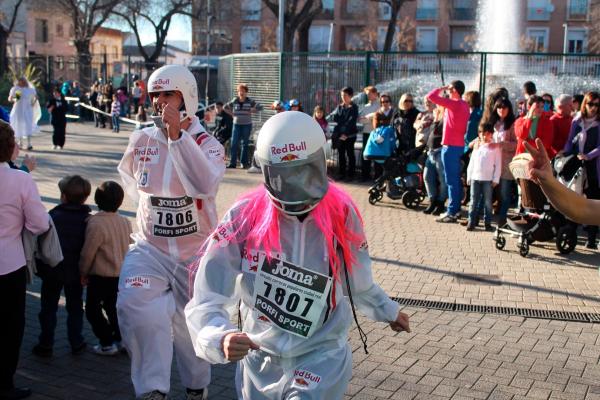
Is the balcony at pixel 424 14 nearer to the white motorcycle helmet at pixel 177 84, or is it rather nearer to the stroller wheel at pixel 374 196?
the stroller wheel at pixel 374 196

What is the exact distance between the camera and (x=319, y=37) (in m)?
67.9

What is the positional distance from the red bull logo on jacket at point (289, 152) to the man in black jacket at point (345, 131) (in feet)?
41.3

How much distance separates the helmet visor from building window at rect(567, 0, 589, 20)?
2556 inches

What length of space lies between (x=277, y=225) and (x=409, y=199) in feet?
33.4

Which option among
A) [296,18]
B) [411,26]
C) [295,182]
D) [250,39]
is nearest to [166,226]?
[295,182]

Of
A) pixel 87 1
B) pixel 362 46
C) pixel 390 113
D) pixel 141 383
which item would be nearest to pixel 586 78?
pixel 390 113

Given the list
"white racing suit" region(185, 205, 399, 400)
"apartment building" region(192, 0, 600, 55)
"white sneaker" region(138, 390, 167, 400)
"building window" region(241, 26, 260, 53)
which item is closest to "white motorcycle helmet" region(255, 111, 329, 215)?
"white racing suit" region(185, 205, 399, 400)

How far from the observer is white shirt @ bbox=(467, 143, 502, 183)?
10906 millimetres

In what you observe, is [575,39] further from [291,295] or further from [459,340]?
[291,295]

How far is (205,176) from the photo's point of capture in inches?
182

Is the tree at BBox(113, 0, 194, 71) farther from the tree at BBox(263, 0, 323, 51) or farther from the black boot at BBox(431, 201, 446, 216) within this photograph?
the black boot at BBox(431, 201, 446, 216)

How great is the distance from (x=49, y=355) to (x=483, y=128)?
7.23 m

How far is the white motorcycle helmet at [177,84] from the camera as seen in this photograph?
189 inches

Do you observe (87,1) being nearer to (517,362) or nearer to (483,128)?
(483,128)
